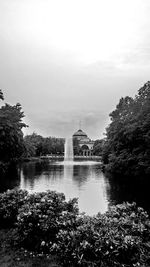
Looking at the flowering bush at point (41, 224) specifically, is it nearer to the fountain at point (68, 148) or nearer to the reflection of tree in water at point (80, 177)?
the reflection of tree in water at point (80, 177)

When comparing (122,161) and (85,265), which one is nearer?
(85,265)

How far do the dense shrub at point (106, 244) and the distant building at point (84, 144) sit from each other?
130263 millimetres

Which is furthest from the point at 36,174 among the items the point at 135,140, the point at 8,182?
the point at 135,140

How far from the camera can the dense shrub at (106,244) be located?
197 inches

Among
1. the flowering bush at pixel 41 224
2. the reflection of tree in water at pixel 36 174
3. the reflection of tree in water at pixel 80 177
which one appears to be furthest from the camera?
the reflection of tree in water at pixel 80 177

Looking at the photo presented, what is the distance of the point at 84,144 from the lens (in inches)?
6284

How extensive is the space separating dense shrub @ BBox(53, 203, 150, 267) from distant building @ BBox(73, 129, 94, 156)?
130263 millimetres

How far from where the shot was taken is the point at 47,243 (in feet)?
20.7

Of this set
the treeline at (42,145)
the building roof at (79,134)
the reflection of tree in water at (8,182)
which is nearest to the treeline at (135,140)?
the reflection of tree in water at (8,182)

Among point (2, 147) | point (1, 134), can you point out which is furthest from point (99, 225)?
point (2, 147)

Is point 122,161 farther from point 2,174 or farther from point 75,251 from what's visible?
point 75,251

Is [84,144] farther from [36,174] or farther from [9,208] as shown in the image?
[9,208]

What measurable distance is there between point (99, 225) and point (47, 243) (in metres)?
1.63

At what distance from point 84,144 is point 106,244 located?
508 ft
